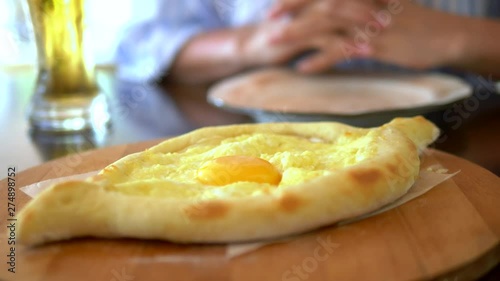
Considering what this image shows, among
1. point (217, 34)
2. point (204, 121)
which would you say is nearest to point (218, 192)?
point (204, 121)

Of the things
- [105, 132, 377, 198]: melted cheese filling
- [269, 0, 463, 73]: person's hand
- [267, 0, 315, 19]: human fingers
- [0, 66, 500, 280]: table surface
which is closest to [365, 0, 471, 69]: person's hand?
[269, 0, 463, 73]: person's hand

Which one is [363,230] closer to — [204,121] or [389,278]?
[389,278]

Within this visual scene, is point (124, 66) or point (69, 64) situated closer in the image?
point (69, 64)

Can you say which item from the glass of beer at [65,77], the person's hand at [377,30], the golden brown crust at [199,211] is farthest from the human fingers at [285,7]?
the golden brown crust at [199,211]

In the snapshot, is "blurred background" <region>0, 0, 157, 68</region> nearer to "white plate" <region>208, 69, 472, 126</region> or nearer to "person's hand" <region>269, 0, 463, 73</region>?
"person's hand" <region>269, 0, 463, 73</region>

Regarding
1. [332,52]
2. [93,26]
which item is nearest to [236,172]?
[332,52]
